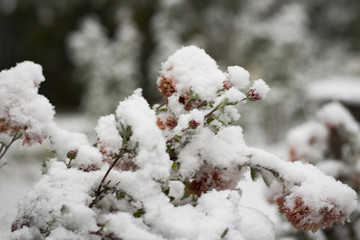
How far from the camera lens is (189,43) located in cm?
618

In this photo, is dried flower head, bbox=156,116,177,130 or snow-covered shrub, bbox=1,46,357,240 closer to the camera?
snow-covered shrub, bbox=1,46,357,240

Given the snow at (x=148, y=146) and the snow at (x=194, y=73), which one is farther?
the snow at (x=194, y=73)

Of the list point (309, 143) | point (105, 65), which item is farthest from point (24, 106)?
point (105, 65)

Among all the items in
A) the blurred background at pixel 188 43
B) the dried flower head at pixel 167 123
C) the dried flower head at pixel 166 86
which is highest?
the blurred background at pixel 188 43

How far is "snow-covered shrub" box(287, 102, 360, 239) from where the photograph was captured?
1.75 meters

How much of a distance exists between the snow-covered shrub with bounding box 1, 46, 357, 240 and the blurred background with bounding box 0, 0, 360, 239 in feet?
5.18

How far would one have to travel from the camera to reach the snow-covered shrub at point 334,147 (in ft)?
5.75

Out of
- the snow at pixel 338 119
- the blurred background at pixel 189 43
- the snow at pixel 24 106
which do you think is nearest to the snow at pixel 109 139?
the snow at pixel 24 106

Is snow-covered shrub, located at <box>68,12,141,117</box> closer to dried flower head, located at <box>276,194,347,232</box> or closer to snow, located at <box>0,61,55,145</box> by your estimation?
snow, located at <box>0,61,55,145</box>

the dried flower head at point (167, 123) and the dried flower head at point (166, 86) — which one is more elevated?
the dried flower head at point (166, 86)

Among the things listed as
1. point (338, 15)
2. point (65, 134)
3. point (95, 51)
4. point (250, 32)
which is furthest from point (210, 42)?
point (65, 134)

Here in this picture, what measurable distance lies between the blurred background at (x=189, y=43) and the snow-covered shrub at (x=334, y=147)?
23.2 inches

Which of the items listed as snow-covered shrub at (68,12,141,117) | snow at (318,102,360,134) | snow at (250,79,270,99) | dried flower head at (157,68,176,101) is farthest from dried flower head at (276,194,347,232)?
snow-covered shrub at (68,12,141,117)

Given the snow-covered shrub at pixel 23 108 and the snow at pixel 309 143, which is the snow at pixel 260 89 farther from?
the snow at pixel 309 143
